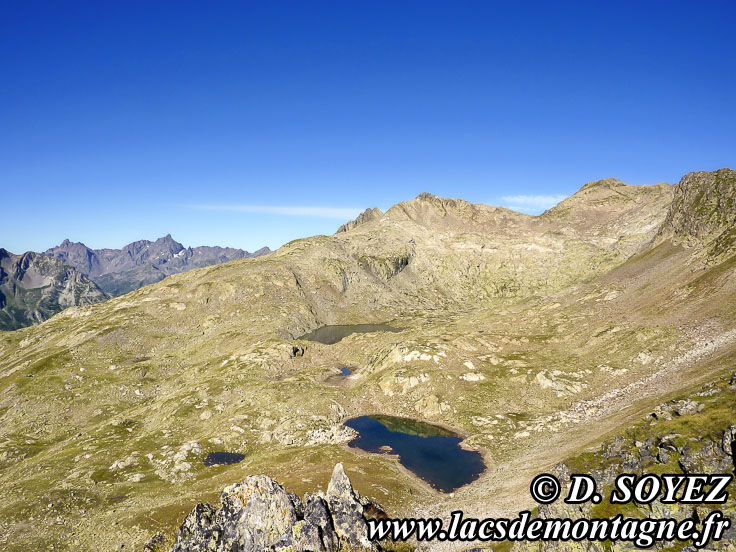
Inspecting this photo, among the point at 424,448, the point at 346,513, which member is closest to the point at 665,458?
the point at 346,513

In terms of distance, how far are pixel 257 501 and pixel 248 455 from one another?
51.7m

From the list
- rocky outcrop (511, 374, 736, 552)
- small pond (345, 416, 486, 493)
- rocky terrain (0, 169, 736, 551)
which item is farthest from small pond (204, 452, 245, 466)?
rocky outcrop (511, 374, 736, 552)

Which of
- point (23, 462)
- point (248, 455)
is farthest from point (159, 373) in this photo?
point (248, 455)

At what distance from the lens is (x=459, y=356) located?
123 meters

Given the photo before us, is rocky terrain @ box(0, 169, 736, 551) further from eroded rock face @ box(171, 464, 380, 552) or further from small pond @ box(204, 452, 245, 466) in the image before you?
eroded rock face @ box(171, 464, 380, 552)

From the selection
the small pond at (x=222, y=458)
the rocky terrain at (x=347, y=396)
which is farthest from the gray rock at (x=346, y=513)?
the small pond at (x=222, y=458)

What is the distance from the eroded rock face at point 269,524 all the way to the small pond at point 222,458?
149 ft

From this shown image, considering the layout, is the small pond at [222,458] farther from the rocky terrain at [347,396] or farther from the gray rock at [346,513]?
the gray rock at [346,513]

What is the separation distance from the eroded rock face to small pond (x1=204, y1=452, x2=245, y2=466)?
45.3 m

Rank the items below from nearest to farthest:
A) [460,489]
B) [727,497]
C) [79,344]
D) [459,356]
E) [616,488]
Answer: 1. [727,497]
2. [616,488]
3. [460,489]
4. [459,356]
5. [79,344]

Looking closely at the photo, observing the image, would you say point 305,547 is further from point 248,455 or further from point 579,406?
point 579,406

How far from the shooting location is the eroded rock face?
3856 centimetres

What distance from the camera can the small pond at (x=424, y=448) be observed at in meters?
72.5

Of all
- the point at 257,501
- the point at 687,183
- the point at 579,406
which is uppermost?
the point at 687,183
